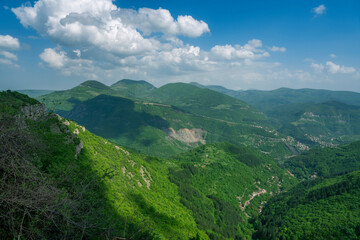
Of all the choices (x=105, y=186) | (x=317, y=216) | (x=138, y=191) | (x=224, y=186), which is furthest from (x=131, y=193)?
(x=224, y=186)

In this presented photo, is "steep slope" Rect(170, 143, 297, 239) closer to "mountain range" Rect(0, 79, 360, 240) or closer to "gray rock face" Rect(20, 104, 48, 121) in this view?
"mountain range" Rect(0, 79, 360, 240)

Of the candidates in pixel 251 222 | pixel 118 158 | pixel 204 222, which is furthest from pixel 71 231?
pixel 251 222

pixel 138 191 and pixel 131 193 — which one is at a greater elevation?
pixel 131 193

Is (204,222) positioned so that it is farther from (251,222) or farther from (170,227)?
(251,222)

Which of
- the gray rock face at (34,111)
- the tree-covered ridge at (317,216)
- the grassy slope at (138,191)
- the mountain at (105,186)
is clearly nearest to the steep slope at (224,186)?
the mountain at (105,186)

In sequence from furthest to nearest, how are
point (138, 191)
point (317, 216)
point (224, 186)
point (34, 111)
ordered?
1. point (224, 186)
2. point (317, 216)
3. point (138, 191)
4. point (34, 111)

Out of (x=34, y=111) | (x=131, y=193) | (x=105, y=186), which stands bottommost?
(x=131, y=193)

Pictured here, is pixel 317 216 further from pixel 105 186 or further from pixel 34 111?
pixel 34 111

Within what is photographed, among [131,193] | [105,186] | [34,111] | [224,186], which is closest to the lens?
[34,111]
